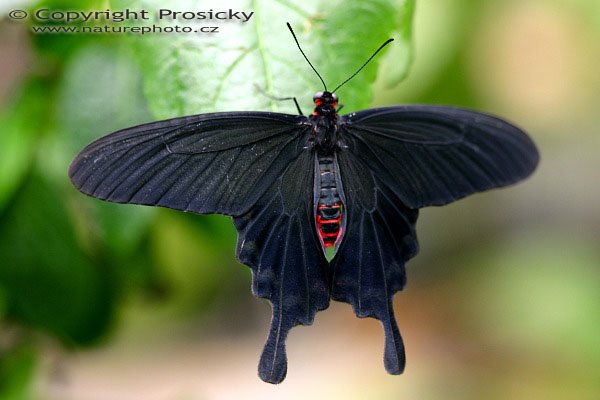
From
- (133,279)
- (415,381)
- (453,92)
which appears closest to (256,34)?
(133,279)

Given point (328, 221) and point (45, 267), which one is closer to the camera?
point (328, 221)

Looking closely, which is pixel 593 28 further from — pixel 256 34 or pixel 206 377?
pixel 206 377

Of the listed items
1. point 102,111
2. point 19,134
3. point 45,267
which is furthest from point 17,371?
point 102,111

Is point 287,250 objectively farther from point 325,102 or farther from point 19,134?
point 19,134

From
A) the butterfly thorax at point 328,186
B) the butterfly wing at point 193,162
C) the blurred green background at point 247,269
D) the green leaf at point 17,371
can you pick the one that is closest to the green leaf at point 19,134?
the blurred green background at point 247,269

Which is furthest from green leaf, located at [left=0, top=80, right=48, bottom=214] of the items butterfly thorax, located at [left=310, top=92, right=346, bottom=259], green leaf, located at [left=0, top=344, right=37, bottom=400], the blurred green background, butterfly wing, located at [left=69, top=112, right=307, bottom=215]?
butterfly thorax, located at [left=310, top=92, right=346, bottom=259]

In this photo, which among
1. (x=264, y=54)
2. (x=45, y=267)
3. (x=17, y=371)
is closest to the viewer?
(x=264, y=54)

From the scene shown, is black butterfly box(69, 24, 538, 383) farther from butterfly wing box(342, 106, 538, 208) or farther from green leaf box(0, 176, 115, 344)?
green leaf box(0, 176, 115, 344)
